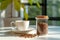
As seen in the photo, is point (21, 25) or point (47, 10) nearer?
point (21, 25)

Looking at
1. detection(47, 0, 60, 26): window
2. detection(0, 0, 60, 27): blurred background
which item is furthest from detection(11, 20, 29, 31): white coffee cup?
detection(47, 0, 60, 26): window

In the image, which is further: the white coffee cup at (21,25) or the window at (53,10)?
the window at (53,10)

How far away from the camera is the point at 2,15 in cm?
158

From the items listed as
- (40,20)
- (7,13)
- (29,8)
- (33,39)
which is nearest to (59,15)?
(29,8)

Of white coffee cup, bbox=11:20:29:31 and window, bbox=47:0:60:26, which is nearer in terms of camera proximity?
white coffee cup, bbox=11:20:29:31

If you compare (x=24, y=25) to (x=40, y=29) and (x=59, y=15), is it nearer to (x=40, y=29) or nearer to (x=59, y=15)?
(x=40, y=29)

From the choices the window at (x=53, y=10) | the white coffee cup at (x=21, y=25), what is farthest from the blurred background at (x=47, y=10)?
the white coffee cup at (x=21, y=25)

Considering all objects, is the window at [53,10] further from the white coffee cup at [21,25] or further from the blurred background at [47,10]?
the white coffee cup at [21,25]

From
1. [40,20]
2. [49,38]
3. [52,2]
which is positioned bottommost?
[49,38]

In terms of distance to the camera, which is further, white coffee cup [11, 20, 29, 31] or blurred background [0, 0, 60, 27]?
blurred background [0, 0, 60, 27]

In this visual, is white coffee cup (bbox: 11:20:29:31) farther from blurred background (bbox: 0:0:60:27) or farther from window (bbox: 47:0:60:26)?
window (bbox: 47:0:60:26)

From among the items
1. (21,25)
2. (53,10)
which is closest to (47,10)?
(53,10)

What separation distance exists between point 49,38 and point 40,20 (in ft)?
0.51

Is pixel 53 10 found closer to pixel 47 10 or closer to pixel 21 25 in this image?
pixel 47 10
